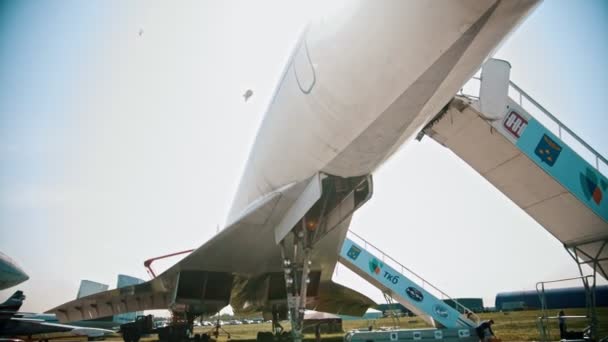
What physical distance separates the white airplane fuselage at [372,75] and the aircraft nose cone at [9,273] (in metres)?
13.4

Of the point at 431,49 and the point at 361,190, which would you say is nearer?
the point at 431,49

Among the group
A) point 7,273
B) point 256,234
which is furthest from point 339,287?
point 7,273

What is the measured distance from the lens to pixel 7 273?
44.9 feet

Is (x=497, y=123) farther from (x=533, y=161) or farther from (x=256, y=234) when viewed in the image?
(x=256, y=234)

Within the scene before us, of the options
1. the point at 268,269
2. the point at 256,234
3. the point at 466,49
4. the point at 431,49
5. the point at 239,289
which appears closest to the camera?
the point at 431,49

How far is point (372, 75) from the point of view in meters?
3.29

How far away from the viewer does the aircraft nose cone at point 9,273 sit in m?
13.5

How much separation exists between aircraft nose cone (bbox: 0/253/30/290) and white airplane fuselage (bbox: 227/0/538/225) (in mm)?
13355

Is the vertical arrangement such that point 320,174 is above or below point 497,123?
below

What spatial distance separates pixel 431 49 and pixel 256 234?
522cm

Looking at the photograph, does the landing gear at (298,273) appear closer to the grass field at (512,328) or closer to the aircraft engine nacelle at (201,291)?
the aircraft engine nacelle at (201,291)

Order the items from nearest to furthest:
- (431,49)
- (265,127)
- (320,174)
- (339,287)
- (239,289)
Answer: (431,49), (320,174), (265,127), (239,289), (339,287)

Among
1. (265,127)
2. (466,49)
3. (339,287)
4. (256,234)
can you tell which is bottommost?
(339,287)

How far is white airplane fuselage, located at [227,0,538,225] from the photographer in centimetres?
276
